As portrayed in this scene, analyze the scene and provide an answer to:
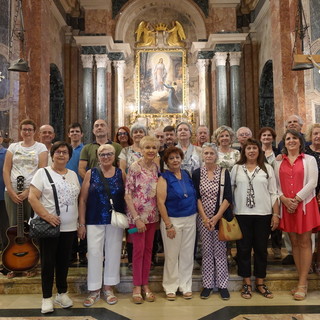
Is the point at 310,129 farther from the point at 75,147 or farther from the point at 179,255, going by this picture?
the point at 75,147

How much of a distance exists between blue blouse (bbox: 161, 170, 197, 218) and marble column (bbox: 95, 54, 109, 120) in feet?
31.5

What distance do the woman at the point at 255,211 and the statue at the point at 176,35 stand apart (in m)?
11.4

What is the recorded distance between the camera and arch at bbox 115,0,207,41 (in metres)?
14.1

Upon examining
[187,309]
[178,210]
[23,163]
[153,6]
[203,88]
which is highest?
[153,6]

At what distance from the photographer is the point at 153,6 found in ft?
47.9

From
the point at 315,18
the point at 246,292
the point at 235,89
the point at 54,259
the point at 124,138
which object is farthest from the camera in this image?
the point at 235,89

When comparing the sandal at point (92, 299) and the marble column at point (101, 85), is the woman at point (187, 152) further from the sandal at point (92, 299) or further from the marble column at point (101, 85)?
the marble column at point (101, 85)

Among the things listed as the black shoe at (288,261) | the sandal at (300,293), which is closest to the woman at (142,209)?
the sandal at (300,293)

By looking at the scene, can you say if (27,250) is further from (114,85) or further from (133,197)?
(114,85)

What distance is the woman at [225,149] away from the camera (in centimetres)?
452

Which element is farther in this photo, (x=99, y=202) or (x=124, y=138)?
(x=124, y=138)

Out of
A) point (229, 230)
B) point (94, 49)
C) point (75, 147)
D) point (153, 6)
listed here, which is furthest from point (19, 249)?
point (153, 6)

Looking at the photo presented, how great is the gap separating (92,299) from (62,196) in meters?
1.20

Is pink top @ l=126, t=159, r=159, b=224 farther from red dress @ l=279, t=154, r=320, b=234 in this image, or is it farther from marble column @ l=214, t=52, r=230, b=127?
marble column @ l=214, t=52, r=230, b=127
